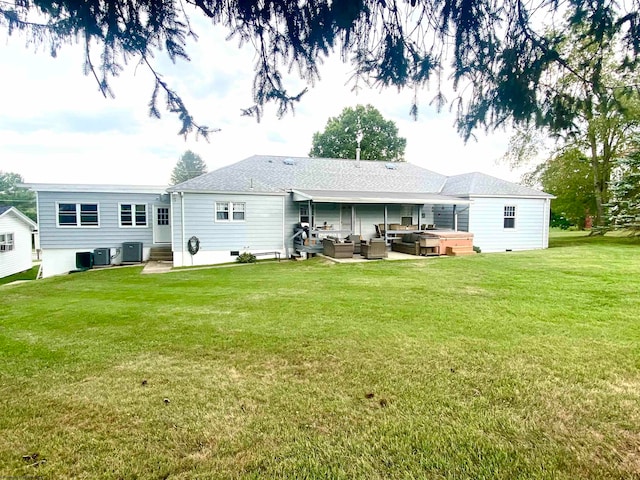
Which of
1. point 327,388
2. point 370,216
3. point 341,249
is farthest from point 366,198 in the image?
point 327,388

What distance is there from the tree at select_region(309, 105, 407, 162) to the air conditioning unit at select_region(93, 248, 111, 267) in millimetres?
25613

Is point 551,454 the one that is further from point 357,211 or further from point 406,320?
point 357,211

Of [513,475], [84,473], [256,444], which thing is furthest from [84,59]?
[513,475]

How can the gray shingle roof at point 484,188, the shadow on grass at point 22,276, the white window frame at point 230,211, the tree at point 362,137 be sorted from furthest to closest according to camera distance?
the tree at point 362,137 < the shadow on grass at point 22,276 < the gray shingle roof at point 484,188 < the white window frame at point 230,211

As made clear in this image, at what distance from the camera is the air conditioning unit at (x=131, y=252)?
14734 millimetres

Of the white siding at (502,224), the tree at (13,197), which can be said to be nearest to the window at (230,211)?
the white siding at (502,224)

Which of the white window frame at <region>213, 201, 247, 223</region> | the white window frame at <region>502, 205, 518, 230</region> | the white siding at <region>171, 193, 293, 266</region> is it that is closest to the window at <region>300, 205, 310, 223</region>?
the white siding at <region>171, 193, 293, 266</region>

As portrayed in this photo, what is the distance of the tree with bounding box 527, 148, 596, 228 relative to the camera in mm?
22875

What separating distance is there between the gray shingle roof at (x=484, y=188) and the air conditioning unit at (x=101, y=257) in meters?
16.0

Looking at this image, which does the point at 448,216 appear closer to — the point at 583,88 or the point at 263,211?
the point at 263,211

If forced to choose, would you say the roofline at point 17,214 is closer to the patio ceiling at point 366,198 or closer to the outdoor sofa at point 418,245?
the patio ceiling at point 366,198

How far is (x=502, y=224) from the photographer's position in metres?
16.5

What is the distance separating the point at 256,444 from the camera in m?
2.36

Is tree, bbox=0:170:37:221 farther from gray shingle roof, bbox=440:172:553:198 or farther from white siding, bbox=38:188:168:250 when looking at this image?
gray shingle roof, bbox=440:172:553:198
